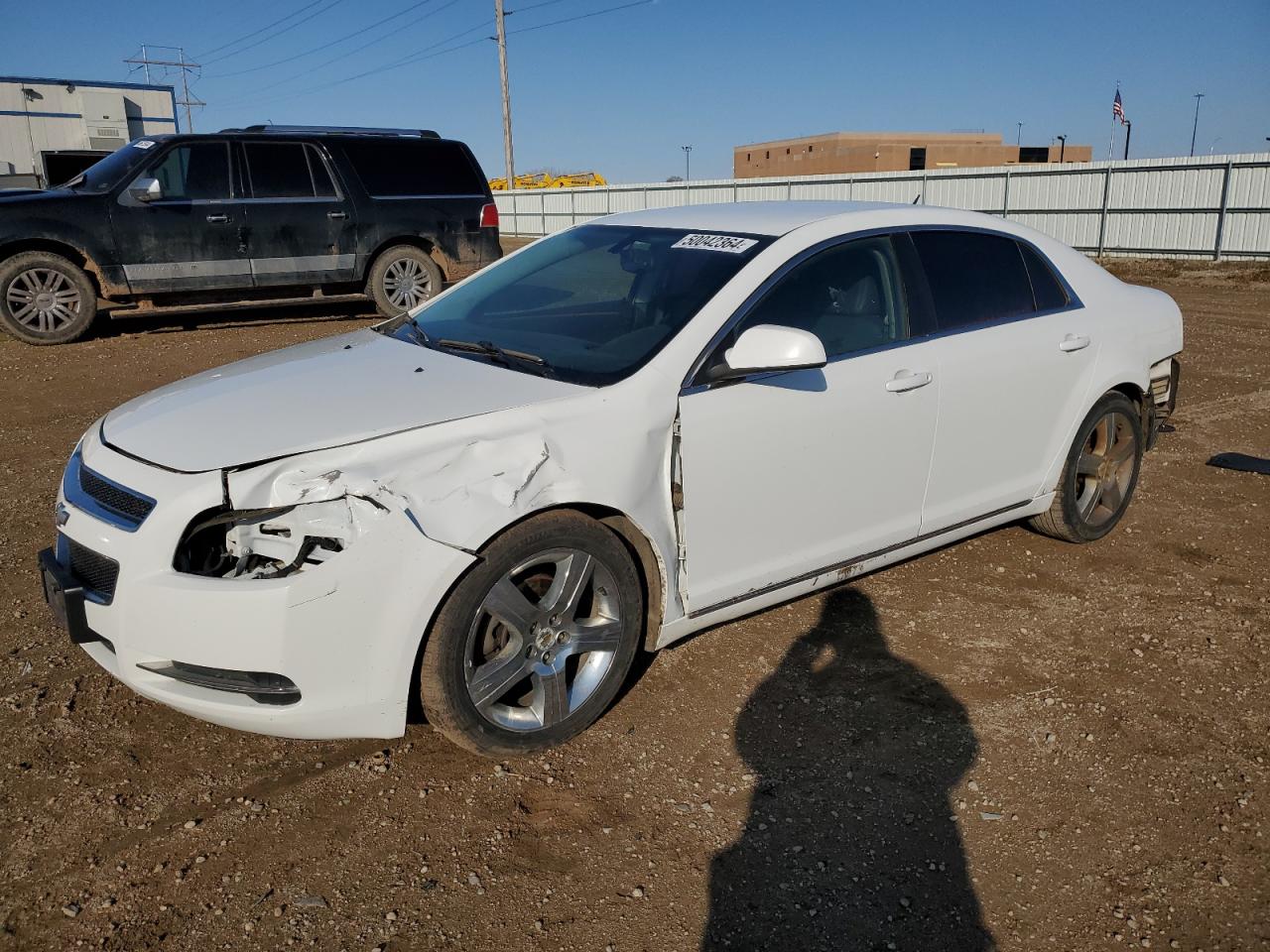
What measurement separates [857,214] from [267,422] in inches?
95.2

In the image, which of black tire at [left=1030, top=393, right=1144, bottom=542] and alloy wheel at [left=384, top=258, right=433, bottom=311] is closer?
black tire at [left=1030, top=393, right=1144, bottom=542]

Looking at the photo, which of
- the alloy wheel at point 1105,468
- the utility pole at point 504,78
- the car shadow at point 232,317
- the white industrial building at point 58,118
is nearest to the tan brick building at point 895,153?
the utility pole at point 504,78

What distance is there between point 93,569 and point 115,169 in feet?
29.2

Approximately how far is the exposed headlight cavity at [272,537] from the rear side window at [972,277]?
2.56 meters

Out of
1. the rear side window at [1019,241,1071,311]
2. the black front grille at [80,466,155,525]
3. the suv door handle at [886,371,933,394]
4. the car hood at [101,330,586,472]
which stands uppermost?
the rear side window at [1019,241,1071,311]

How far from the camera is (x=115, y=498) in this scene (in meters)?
2.94

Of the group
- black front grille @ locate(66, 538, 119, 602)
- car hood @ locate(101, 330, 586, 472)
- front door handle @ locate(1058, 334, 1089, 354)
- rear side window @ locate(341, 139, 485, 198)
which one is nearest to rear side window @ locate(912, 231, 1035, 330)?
front door handle @ locate(1058, 334, 1089, 354)

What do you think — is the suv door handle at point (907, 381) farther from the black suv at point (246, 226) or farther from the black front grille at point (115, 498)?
the black suv at point (246, 226)

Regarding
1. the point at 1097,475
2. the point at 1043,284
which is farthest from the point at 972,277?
the point at 1097,475

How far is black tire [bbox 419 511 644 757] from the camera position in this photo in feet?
9.57

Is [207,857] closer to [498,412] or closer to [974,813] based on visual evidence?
[498,412]

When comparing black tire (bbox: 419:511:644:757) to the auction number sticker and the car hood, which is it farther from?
the auction number sticker

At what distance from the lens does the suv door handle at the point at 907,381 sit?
12.5ft

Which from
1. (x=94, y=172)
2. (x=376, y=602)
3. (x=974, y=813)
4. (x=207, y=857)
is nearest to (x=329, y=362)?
(x=376, y=602)
